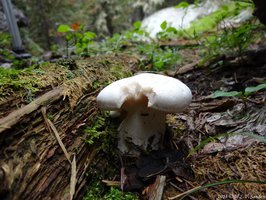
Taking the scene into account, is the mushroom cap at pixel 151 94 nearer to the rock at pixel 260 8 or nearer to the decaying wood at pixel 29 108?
the decaying wood at pixel 29 108

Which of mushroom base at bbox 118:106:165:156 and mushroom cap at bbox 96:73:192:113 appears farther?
mushroom base at bbox 118:106:165:156

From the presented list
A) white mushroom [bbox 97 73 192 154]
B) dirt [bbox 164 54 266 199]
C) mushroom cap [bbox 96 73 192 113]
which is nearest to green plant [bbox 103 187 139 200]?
dirt [bbox 164 54 266 199]

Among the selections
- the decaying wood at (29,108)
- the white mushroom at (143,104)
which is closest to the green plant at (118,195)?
the white mushroom at (143,104)

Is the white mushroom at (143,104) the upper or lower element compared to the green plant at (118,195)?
upper

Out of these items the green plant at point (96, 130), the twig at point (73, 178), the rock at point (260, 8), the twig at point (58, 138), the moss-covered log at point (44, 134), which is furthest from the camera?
the rock at point (260, 8)

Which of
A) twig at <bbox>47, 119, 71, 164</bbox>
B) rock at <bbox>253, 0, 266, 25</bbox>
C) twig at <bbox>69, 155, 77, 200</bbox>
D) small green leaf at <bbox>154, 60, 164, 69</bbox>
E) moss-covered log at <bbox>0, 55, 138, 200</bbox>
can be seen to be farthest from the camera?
small green leaf at <bbox>154, 60, 164, 69</bbox>

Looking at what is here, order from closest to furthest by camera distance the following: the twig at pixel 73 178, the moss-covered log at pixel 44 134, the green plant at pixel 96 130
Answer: the moss-covered log at pixel 44 134 → the twig at pixel 73 178 → the green plant at pixel 96 130

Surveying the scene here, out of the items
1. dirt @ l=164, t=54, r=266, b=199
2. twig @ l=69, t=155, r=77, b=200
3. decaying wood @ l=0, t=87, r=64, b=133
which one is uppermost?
decaying wood @ l=0, t=87, r=64, b=133

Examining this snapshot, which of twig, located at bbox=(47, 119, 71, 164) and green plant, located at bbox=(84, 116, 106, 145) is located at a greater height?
twig, located at bbox=(47, 119, 71, 164)

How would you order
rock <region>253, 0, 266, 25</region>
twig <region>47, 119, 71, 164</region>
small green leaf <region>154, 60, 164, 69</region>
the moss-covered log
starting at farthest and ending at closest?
small green leaf <region>154, 60, 164, 69</region>, rock <region>253, 0, 266, 25</region>, twig <region>47, 119, 71, 164</region>, the moss-covered log

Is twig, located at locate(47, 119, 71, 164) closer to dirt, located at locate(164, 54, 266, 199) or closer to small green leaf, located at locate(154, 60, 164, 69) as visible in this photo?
dirt, located at locate(164, 54, 266, 199)
